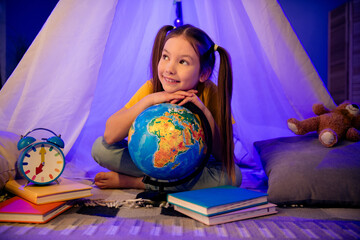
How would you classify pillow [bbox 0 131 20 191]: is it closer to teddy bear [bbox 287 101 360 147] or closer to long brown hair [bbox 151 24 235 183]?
long brown hair [bbox 151 24 235 183]

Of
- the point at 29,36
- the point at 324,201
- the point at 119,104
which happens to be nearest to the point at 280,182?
the point at 324,201

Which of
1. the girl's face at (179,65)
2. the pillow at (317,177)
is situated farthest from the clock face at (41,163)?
the pillow at (317,177)

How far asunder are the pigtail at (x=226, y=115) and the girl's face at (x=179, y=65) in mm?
179

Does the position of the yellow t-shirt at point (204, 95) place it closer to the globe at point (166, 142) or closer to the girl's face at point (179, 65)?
the girl's face at point (179, 65)

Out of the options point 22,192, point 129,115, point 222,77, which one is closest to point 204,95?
point 222,77

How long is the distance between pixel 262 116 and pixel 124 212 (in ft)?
4.96

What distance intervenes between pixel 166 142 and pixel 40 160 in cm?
71

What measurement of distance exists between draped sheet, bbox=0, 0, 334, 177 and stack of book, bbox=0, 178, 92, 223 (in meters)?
0.71

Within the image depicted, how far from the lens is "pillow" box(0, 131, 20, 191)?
1.72 metres

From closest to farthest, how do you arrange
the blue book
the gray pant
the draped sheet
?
the blue book, the gray pant, the draped sheet

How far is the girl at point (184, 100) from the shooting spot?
1.73 m

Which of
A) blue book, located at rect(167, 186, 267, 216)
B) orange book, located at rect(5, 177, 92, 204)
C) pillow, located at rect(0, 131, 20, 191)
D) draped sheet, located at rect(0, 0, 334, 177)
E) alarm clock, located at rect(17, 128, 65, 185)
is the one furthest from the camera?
draped sheet, located at rect(0, 0, 334, 177)

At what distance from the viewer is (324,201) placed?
5.38ft

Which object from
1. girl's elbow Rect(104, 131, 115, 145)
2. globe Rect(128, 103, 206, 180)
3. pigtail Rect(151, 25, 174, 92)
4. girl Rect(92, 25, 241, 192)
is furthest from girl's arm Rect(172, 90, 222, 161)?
girl's elbow Rect(104, 131, 115, 145)
